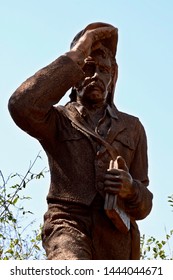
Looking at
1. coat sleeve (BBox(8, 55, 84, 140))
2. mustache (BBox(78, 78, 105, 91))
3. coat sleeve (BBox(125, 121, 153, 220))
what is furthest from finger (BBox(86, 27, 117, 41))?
coat sleeve (BBox(125, 121, 153, 220))

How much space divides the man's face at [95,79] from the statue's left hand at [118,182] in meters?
0.64

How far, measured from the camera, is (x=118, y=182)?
19.8ft

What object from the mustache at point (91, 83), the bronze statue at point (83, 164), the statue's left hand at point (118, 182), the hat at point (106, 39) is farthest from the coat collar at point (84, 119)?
the hat at point (106, 39)

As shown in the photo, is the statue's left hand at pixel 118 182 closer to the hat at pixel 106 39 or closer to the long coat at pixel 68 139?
the long coat at pixel 68 139

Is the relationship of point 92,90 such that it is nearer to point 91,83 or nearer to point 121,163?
point 91,83

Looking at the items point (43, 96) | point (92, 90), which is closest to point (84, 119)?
point (92, 90)

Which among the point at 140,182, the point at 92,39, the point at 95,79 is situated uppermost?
the point at 92,39

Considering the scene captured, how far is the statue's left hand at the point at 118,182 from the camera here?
19.7 ft

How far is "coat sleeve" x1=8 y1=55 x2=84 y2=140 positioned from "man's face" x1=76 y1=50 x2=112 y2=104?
24 cm

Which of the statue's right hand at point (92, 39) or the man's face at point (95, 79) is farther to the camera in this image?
the man's face at point (95, 79)

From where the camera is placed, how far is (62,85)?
6160mm

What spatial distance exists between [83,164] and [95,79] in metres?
0.71
